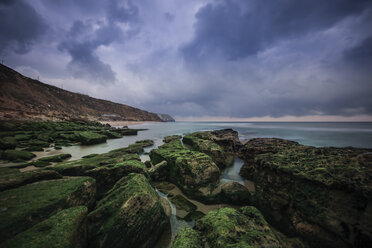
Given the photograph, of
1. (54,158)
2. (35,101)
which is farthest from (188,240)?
(35,101)

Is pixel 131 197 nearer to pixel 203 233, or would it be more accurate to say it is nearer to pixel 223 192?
pixel 203 233

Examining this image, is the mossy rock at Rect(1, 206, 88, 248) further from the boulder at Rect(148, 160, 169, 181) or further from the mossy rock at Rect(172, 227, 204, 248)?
the boulder at Rect(148, 160, 169, 181)

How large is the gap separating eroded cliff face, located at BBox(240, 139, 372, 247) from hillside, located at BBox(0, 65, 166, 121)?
4146 cm

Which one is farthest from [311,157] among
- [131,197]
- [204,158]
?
[131,197]

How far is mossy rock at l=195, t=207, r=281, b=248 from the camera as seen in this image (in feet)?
8.07

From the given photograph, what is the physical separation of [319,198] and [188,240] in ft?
10.9

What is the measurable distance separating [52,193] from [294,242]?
5862 mm

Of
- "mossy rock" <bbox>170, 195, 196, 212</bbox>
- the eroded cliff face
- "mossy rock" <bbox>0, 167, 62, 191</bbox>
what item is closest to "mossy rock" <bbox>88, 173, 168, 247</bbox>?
"mossy rock" <bbox>170, 195, 196, 212</bbox>

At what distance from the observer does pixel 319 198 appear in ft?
10.4

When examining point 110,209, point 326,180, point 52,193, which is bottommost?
point 110,209

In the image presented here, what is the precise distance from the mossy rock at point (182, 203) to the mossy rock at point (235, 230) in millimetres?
1372

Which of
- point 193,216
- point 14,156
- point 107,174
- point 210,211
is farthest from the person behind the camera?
point 14,156

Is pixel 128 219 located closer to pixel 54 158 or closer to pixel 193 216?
pixel 193 216

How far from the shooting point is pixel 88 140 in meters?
14.6
